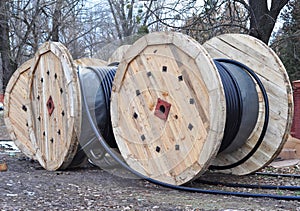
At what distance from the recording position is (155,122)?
5.09 meters

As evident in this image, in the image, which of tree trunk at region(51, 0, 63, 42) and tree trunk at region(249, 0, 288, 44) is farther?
tree trunk at region(51, 0, 63, 42)

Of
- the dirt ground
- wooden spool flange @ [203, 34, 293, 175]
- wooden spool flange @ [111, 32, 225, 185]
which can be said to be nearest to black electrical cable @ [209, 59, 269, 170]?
wooden spool flange @ [203, 34, 293, 175]

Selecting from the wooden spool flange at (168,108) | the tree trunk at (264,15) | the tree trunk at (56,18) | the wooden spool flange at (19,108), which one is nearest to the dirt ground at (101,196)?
the wooden spool flange at (168,108)

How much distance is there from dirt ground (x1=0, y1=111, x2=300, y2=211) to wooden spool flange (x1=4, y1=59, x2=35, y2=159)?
1.86m

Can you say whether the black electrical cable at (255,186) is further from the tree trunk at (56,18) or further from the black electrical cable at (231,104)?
the tree trunk at (56,18)

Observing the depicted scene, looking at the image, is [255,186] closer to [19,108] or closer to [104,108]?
[104,108]

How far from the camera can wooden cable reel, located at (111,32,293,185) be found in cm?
451

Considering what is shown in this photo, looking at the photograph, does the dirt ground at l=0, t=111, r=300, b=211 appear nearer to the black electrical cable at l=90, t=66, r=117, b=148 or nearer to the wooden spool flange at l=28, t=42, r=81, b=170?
the wooden spool flange at l=28, t=42, r=81, b=170

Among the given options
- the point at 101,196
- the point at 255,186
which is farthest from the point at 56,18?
the point at 101,196

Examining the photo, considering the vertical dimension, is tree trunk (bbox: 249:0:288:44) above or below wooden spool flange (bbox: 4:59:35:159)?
above

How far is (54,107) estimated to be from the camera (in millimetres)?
6219

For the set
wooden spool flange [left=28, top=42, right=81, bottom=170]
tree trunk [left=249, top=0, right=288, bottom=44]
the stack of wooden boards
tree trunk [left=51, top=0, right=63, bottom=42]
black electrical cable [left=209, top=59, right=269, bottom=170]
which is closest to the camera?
the stack of wooden boards

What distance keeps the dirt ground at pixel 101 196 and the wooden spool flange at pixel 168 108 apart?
0.32 m

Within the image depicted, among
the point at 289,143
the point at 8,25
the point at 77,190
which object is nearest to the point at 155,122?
the point at 77,190
